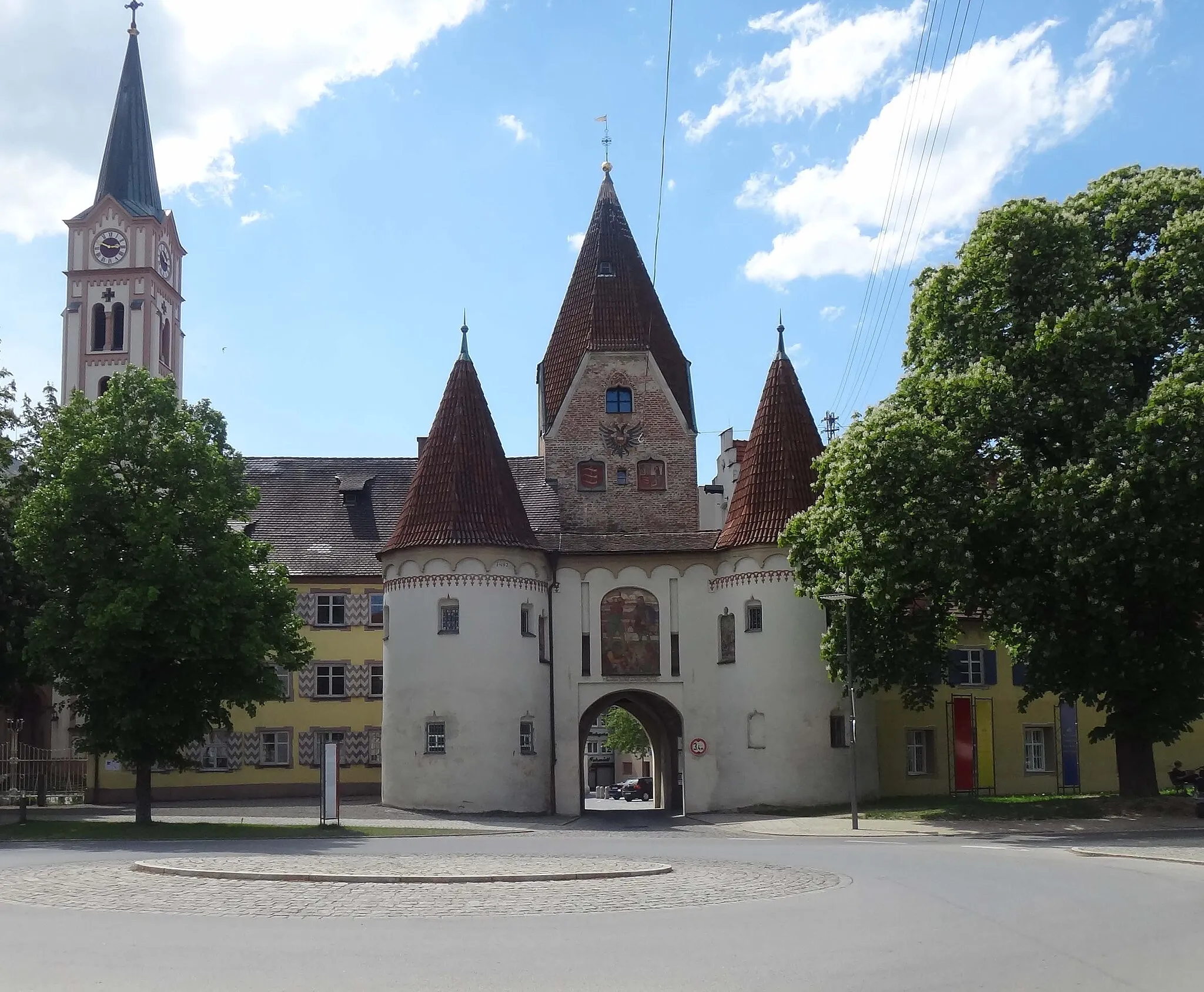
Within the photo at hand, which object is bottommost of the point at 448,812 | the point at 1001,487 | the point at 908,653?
the point at 448,812

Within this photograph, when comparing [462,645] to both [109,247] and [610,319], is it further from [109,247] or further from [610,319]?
[109,247]

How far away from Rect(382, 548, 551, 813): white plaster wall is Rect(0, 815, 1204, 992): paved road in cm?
2560

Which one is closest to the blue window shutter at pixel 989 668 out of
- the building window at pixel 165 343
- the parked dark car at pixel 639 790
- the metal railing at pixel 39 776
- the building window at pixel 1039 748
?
the building window at pixel 1039 748

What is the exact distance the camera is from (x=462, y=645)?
42.7 metres

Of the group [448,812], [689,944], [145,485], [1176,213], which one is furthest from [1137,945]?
[448,812]

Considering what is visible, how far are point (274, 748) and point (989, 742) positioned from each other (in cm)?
2414

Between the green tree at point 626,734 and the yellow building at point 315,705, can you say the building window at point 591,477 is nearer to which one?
the yellow building at point 315,705

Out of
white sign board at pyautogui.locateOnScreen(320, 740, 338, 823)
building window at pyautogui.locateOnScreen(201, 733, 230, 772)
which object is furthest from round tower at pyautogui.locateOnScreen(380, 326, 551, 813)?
white sign board at pyautogui.locateOnScreen(320, 740, 338, 823)

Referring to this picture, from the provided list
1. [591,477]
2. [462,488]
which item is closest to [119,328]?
[591,477]

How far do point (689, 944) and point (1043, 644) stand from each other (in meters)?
21.2

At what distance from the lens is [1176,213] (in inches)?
1222

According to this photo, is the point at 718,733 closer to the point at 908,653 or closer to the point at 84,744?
the point at 908,653

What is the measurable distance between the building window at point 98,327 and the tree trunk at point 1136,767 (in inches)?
2776

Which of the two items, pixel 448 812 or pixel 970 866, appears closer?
pixel 970 866
